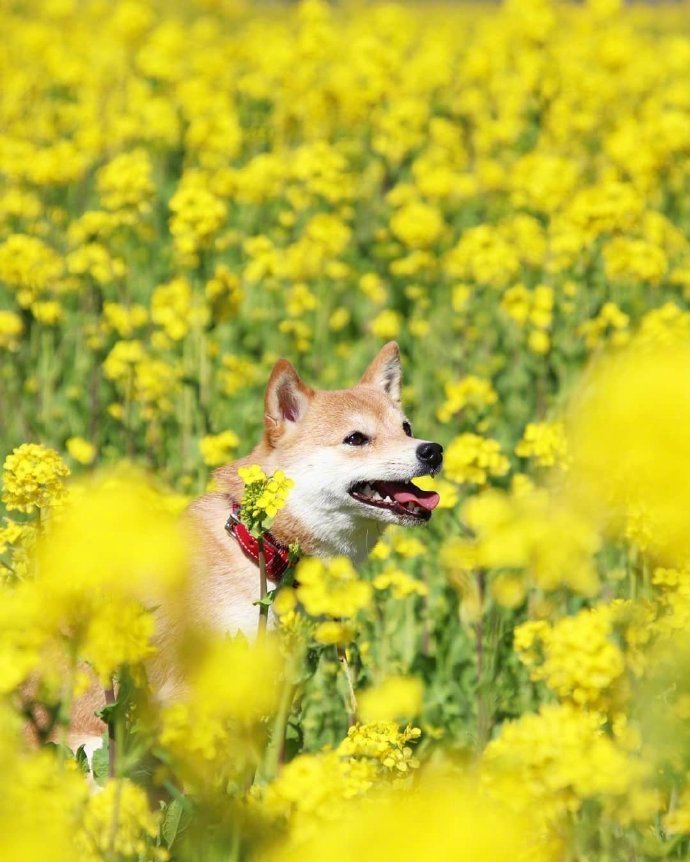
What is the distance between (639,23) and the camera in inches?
1069

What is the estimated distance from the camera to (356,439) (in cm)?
516

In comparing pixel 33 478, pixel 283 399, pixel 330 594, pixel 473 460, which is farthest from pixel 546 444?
pixel 33 478

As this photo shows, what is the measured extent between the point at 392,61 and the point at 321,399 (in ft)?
25.6

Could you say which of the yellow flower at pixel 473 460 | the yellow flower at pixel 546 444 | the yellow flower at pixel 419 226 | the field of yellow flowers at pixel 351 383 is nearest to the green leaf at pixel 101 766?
the field of yellow flowers at pixel 351 383

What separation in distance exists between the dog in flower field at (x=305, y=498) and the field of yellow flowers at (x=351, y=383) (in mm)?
179

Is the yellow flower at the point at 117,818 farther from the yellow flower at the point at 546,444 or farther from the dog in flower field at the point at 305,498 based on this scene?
the yellow flower at the point at 546,444

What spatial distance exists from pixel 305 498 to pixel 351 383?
2.89 m

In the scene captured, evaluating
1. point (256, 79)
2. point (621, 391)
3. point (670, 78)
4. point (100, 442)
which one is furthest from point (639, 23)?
point (621, 391)

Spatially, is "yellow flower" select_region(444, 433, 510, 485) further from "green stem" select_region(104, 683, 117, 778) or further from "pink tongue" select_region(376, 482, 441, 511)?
"green stem" select_region(104, 683, 117, 778)

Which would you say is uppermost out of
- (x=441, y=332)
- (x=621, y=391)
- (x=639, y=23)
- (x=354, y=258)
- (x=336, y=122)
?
(x=639, y=23)

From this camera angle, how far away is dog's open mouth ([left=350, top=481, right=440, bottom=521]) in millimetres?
4932

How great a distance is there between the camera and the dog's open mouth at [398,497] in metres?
4.93

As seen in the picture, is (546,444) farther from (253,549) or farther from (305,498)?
(253,549)

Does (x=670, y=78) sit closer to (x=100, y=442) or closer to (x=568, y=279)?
(x=568, y=279)
